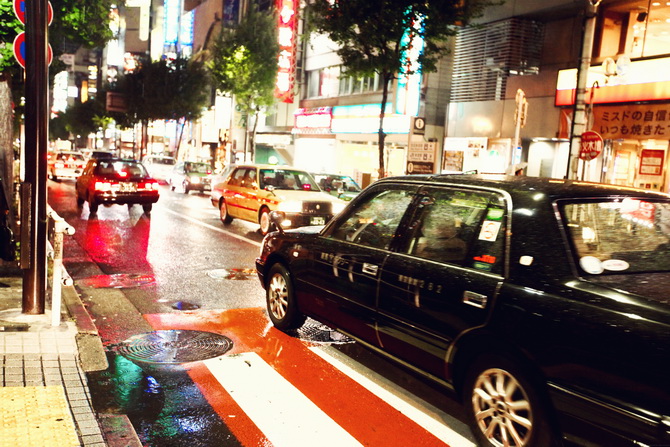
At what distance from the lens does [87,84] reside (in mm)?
96312

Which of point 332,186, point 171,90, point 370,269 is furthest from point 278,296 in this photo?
point 171,90

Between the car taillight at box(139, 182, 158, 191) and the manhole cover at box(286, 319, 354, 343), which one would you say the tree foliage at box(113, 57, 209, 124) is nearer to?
the car taillight at box(139, 182, 158, 191)

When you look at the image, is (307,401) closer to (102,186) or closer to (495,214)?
(495,214)

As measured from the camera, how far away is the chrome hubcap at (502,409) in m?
3.52

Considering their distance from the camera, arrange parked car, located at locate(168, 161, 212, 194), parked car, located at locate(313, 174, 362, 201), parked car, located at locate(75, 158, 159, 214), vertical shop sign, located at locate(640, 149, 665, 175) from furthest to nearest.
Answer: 1. parked car, located at locate(168, 161, 212, 194)
2. parked car, located at locate(313, 174, 362, 201)
3. parked car, located at locate(75, 158, 159, 214)
4. vertical shop sign, located at locate(640, 149, 665, 175)

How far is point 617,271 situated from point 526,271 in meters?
0.53

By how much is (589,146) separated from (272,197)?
685 centimetres

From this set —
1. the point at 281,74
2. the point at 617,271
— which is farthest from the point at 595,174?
the point at 281,74

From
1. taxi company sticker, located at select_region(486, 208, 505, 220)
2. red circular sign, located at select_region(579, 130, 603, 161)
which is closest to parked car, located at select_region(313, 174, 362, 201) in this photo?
red circular sign, located at select_region(579, 130, 603, 161)

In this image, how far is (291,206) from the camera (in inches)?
512

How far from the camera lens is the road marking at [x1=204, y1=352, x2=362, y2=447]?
159 inches

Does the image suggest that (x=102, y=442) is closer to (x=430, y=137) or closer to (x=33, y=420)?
(x=33, y=420)

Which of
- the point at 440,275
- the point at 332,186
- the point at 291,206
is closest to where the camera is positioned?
the point at 440,275

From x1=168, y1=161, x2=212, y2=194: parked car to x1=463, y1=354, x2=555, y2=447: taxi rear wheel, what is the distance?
82.6 feet
